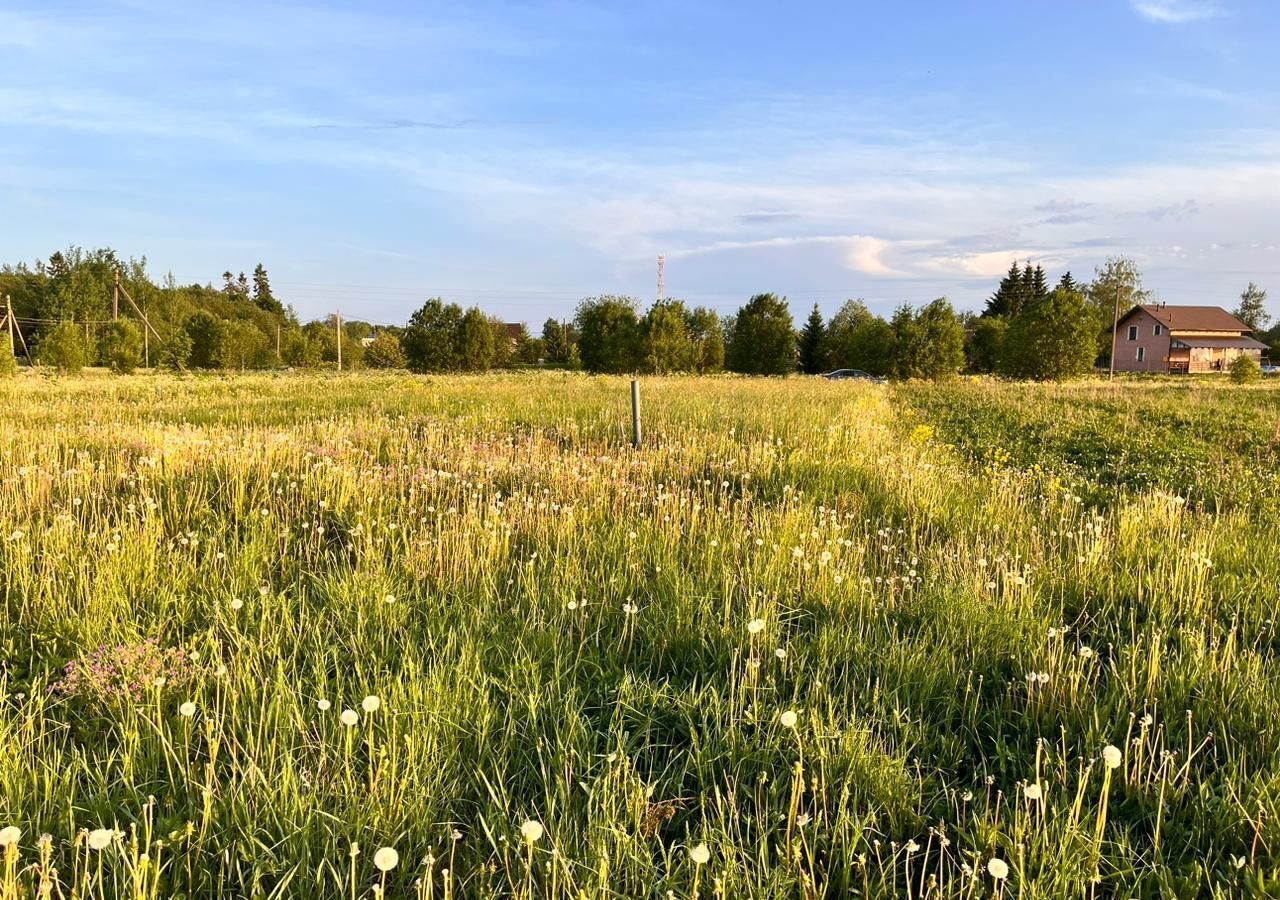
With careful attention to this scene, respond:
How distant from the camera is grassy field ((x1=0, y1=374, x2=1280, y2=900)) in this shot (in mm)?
1958

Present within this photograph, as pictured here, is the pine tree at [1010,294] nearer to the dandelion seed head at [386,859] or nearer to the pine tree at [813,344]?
the pine tree at [813,344]

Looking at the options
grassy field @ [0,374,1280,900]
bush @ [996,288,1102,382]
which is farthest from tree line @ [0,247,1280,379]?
grassy field @ [0,374,1280,900]

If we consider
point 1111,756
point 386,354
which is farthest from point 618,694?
point 386,354

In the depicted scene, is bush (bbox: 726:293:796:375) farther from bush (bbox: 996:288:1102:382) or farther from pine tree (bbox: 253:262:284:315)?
pine tree (bbox: 253:262:284:315)

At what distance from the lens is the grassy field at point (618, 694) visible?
1.96 metres

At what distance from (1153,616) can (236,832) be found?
14.1 feet

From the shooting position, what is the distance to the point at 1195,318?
2837 inches

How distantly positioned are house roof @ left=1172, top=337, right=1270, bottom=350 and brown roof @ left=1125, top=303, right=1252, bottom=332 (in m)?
1.03

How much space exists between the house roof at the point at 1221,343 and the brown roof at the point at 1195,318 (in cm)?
103

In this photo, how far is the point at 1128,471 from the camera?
9094 millimetres

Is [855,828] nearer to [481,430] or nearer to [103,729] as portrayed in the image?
[103,729]

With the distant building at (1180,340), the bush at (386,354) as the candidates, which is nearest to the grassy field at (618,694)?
the bush at (386,354)

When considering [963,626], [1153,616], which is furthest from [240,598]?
[1153,616]

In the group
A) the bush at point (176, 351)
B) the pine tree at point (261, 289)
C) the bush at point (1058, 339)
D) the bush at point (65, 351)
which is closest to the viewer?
the bush at point (65, 351)
